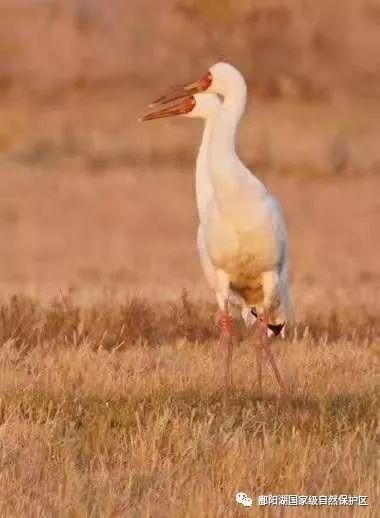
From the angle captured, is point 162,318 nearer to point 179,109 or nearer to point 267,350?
point 179,109

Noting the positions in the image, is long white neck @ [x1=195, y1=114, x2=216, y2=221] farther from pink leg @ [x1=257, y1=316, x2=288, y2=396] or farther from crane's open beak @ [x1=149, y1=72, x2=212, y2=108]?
pink leg @ [x1=257, y1=316, x2=288, y2=396]

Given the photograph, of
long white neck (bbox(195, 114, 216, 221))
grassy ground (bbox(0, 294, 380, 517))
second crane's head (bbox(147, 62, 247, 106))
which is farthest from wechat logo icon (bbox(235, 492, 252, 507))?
second crane's head (bbox(147, 62, 247, 106))

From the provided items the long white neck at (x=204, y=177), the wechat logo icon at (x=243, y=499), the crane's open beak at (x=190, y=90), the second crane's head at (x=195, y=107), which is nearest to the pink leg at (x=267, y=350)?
the long white neck at (x=204, y=177)

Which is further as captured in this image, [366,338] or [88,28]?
[88,28]

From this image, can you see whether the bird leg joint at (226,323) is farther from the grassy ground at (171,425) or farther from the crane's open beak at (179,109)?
the crane's open beak at (179,109)

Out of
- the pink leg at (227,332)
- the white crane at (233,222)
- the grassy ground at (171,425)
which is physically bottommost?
the grassy ground at (171,425)

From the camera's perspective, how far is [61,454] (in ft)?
23.9

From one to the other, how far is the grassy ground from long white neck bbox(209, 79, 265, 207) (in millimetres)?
1054

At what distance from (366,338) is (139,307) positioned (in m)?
1.61

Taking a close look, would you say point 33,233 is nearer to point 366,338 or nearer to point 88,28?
point 366,338

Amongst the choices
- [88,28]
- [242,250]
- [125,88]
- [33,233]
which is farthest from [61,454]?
[88,28]

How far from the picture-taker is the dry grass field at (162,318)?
6992 mm

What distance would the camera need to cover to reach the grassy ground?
6664mm

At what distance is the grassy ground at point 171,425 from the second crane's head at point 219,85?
5.29 ft
